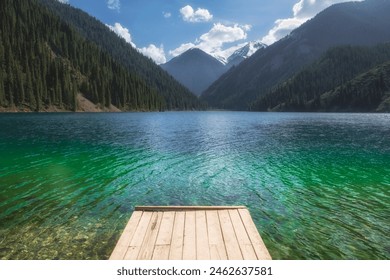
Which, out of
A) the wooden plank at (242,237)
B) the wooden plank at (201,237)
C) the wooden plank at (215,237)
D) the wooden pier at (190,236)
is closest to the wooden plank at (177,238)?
the wooden pier at (190,236)

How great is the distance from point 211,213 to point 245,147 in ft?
110

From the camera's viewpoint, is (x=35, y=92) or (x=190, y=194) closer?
(x=190, y=194)

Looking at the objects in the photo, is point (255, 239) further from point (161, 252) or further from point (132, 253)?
point (132, 253)

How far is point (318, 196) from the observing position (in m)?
21.3

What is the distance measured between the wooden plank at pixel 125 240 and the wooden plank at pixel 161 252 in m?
1.04

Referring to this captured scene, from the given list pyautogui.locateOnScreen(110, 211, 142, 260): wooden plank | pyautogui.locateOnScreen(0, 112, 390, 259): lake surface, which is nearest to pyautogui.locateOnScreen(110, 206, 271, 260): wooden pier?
pyautogui.locateOnScreen(110, 211, 142, 260): wooden plank

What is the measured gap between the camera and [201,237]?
1127cm

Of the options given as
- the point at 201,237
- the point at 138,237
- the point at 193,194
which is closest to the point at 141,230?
the point at 138,237

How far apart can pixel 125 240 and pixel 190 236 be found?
2425 millimetres

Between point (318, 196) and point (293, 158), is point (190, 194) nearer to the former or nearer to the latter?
point (318, 196)

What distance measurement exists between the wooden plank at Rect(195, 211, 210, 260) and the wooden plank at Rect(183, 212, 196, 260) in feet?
0.45

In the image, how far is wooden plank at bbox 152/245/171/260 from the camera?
9.88 m
